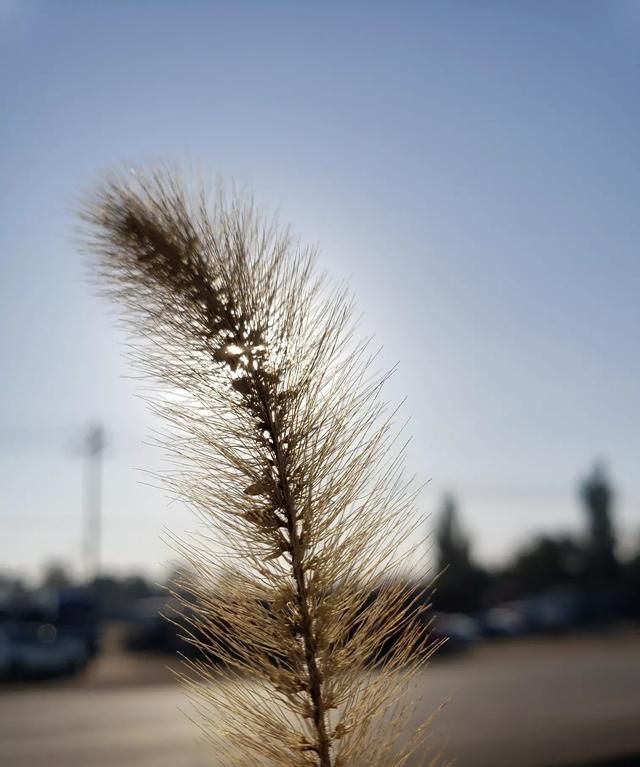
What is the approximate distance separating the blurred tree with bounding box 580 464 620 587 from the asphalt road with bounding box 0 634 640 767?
39.1 metres

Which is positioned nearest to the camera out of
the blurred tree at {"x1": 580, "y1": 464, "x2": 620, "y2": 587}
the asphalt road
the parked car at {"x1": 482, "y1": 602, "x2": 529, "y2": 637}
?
the asphalt road

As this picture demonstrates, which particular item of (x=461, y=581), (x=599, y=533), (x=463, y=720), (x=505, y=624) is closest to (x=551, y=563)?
(x=599, y=533)

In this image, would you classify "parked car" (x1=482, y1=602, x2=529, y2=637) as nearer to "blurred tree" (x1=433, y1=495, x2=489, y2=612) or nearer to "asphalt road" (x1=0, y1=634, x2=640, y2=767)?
"blurred tree" (x1=433, y1=495, x2=489, y2=612)

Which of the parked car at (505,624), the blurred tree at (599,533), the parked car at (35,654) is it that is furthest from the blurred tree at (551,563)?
the parked car at (35,654)

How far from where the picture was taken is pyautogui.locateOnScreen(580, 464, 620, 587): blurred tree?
6744 cm

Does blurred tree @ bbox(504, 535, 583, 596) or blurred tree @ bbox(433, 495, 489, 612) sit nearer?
blurred tree @ bbox(433, 495, 489, 612)

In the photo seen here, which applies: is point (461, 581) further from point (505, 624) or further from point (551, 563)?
point (551, 563)

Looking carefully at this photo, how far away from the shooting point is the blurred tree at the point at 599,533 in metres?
67.4

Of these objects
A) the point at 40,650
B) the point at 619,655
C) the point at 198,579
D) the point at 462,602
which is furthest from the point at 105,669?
the point at 198,579

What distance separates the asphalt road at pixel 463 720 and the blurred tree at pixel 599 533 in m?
39.1

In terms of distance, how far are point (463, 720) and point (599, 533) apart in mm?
59989

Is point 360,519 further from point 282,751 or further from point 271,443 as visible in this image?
point 282,751

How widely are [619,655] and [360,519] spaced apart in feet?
110

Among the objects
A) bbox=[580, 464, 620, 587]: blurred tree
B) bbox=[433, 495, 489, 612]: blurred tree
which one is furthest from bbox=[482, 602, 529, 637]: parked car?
bbox=[580, 464, 620, 587]: blurred tree
